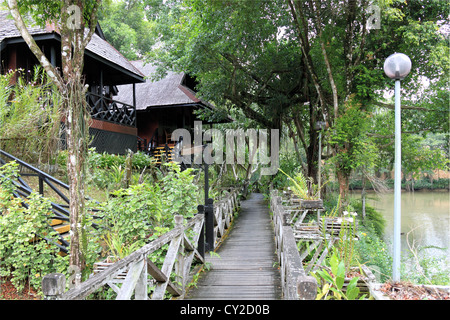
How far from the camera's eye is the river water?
16.9 meters

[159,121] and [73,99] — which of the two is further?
[159,121]

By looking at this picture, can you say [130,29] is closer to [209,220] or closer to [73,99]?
[209,220]

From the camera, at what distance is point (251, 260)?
262 inches

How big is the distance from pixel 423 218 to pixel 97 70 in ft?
77.0

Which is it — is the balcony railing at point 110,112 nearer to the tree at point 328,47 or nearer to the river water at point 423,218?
the tree at point 328,47

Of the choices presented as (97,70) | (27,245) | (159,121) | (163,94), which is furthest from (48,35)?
(159,121)

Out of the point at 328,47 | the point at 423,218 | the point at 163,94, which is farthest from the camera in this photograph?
the point at 423,218

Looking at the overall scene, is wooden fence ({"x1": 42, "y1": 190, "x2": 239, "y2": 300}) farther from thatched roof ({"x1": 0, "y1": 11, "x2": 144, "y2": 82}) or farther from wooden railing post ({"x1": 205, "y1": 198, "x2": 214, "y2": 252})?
thatched roof ({"x1": 0, "y1": 11, "x2": 144, "y2": 82})

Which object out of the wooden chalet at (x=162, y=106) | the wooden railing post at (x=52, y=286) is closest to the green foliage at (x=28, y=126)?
the wooden railing post at (x=52, y=286)

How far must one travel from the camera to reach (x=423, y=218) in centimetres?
2356

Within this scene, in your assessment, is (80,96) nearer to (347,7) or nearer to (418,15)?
(347,7)
